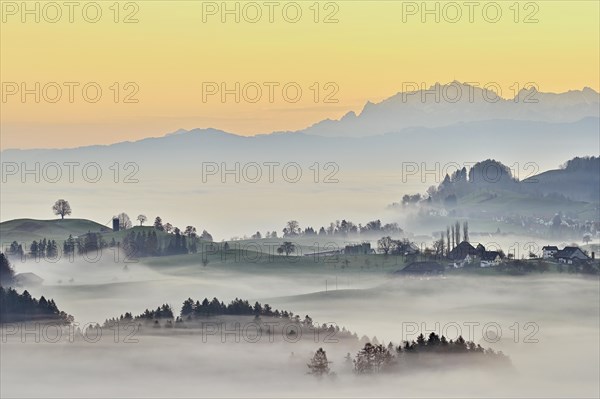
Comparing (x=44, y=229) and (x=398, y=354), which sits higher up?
(x=44, y=229)

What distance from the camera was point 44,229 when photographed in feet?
436

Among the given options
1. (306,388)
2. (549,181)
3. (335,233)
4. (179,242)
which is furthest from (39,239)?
(549,181)

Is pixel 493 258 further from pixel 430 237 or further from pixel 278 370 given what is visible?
pixel 278 370

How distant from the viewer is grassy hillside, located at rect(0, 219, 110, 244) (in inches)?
5182

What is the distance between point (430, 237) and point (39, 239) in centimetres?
4697

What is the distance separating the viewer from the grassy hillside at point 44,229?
131625 millimetres

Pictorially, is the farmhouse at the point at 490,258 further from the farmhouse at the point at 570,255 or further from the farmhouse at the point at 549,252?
the farmhouse at the point at 570,255

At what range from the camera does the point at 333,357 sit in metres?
106

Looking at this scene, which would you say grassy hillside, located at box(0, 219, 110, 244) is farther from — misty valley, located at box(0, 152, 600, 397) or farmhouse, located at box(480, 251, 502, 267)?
farmhouse, located at box(480, 251, 502, 267)

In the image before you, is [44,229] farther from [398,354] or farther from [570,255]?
[570,255]

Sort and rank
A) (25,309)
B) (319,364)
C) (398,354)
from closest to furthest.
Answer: (319,364) → (398,354) → (25,309)

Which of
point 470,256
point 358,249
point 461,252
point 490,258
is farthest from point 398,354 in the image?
point 490,258

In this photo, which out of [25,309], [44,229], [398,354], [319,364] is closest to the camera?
[319,364]

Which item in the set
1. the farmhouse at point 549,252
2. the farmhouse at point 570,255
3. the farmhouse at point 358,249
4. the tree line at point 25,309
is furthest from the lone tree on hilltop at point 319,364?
the farmhouse at point 549,252
